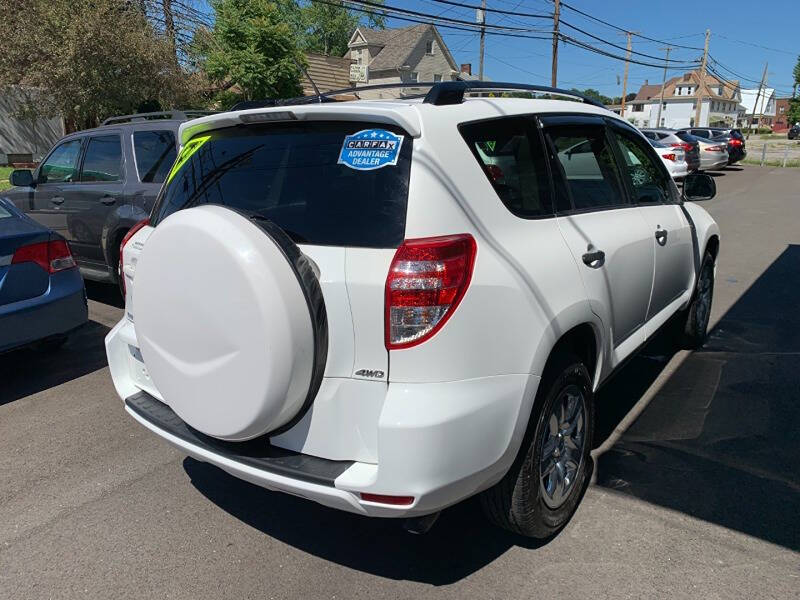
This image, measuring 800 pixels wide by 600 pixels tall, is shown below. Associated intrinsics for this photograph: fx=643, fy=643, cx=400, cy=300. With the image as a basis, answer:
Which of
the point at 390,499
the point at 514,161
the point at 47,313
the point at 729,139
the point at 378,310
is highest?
the point at 514,161

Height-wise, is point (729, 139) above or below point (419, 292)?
below

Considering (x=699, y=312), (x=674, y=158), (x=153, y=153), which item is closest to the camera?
(x=699, y=312)

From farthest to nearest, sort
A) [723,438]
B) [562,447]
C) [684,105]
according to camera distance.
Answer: [684,105], [723,438], [562,447]

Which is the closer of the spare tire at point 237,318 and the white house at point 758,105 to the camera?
the spare tire at point 237,318

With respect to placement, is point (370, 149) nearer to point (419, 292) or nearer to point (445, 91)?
point (445, 91)

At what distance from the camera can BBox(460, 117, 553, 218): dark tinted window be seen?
2557 mm

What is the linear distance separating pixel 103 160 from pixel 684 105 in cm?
10443

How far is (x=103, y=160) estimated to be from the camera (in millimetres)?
6664

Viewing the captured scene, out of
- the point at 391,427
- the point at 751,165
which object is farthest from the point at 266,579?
the point at 751,165

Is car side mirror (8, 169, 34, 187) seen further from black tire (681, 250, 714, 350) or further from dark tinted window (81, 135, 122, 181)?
black tire (681, 250, 714, 350)

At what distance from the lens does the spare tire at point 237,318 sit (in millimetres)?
2178

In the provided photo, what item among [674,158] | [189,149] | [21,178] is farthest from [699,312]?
[674,158]

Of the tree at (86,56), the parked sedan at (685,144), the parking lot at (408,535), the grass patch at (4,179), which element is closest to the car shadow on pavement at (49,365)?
the parking lot at (408,535)

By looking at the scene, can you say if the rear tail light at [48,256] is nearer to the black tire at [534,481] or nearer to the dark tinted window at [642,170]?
the black tire at [534,481]
